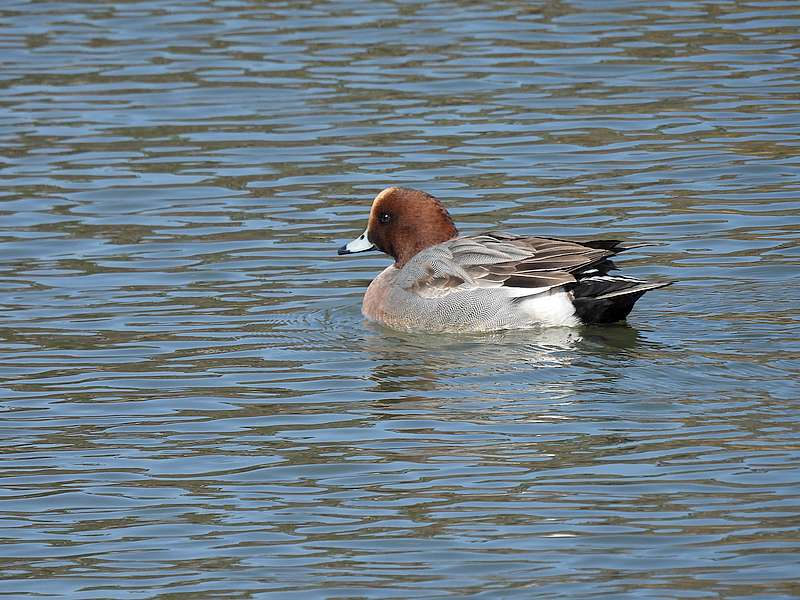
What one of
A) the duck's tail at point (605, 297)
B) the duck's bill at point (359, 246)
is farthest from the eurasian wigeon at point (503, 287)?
the duck's bill at point (359, 246)

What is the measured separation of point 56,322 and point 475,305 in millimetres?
2303

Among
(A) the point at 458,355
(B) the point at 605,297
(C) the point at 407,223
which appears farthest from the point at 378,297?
(B) the point at 605,297

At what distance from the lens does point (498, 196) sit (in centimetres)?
1123

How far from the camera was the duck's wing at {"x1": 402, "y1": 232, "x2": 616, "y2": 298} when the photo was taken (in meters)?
8.59

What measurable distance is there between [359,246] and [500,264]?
1.25 m

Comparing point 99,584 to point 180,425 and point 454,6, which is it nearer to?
point 180,425

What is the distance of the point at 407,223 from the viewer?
31.3ft

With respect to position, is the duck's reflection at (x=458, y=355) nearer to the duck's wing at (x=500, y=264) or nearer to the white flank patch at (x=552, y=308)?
the white flank patch at (x=552, y=308)

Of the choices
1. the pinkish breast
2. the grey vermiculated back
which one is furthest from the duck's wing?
the pinkish breast

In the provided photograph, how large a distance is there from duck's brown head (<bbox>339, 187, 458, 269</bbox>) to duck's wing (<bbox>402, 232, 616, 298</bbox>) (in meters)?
0.32

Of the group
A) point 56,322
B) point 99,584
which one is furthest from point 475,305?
point 99,584

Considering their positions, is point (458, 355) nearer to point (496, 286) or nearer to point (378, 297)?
point (496, 286)

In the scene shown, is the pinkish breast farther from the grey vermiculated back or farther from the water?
the water

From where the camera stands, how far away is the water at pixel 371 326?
568cm
